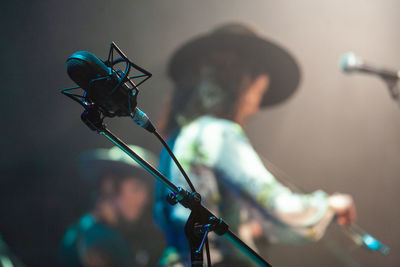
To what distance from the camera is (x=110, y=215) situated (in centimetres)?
192

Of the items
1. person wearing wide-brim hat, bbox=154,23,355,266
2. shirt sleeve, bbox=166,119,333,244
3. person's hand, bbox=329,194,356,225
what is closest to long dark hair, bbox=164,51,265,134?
person wearing wide-brim hat, bbox=154,23,355,266

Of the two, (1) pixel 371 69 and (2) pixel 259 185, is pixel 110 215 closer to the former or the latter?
(2) pixel 259 185

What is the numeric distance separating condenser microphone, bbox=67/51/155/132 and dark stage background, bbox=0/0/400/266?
1191 millimetres

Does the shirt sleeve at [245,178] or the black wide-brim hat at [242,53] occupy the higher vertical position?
the black wide-brim hat at [242,53]

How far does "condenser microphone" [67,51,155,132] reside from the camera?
0.49 metres

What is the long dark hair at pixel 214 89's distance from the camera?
1.42 meters

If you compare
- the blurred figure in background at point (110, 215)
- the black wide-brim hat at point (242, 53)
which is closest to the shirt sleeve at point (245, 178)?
the black wide-brim hat at point (242, 53)

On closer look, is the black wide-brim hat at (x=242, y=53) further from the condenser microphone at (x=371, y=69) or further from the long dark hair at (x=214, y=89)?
the condenser microphone at (x=371, y=69)

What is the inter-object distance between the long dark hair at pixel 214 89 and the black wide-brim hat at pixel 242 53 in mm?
45

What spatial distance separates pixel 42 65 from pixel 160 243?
1.18 meters

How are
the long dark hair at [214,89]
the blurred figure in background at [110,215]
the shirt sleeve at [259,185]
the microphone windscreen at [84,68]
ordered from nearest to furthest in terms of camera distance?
the microphone windscreen at [84,68], the shirt sleeve at [259,185], the long dark hair at [214,89], the blurred figure in background at [110,215]

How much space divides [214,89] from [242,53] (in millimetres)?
260

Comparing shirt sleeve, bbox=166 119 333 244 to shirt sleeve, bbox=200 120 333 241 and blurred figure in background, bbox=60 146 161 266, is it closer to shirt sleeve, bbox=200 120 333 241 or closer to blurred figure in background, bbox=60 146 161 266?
shirt sleeve, bbox=200 120 333 241

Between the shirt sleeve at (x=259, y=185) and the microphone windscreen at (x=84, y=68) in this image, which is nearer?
the microphone windscreen at (x=84, y=68)
